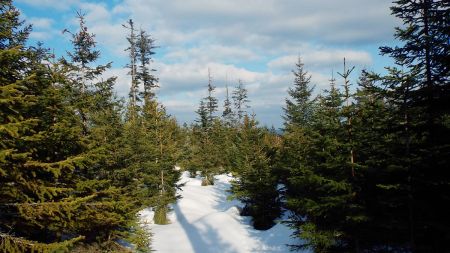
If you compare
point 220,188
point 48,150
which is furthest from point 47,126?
point 220,188

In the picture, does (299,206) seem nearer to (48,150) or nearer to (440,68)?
(440,68)

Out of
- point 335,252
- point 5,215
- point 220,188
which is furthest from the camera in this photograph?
point 220,188

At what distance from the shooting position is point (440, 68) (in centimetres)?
1134

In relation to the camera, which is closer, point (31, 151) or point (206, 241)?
point (31, 151)

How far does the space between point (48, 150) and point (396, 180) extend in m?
12.3

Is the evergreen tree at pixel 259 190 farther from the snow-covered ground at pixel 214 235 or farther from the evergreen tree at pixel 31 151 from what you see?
the evergreen tree at pixel 31 151

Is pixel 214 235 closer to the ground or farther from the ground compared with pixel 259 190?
closer to the ground

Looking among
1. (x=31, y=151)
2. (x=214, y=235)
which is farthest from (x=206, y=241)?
(x=31, y=151)

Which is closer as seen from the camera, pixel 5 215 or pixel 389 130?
pixel 5 215

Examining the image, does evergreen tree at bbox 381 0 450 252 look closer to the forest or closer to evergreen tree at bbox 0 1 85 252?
the forest

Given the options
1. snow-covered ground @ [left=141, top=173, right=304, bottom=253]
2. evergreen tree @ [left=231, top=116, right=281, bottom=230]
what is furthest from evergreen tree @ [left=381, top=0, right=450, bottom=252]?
evergreen tree @ [left=231, top=116, right=281, bottom=230]

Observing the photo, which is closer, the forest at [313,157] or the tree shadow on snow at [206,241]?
the forest at [313,157]

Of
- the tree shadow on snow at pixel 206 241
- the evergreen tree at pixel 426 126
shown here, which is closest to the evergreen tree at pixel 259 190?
the tree shadow on snow at pixel 206 241

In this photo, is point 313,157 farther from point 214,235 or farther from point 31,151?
point 31,151
